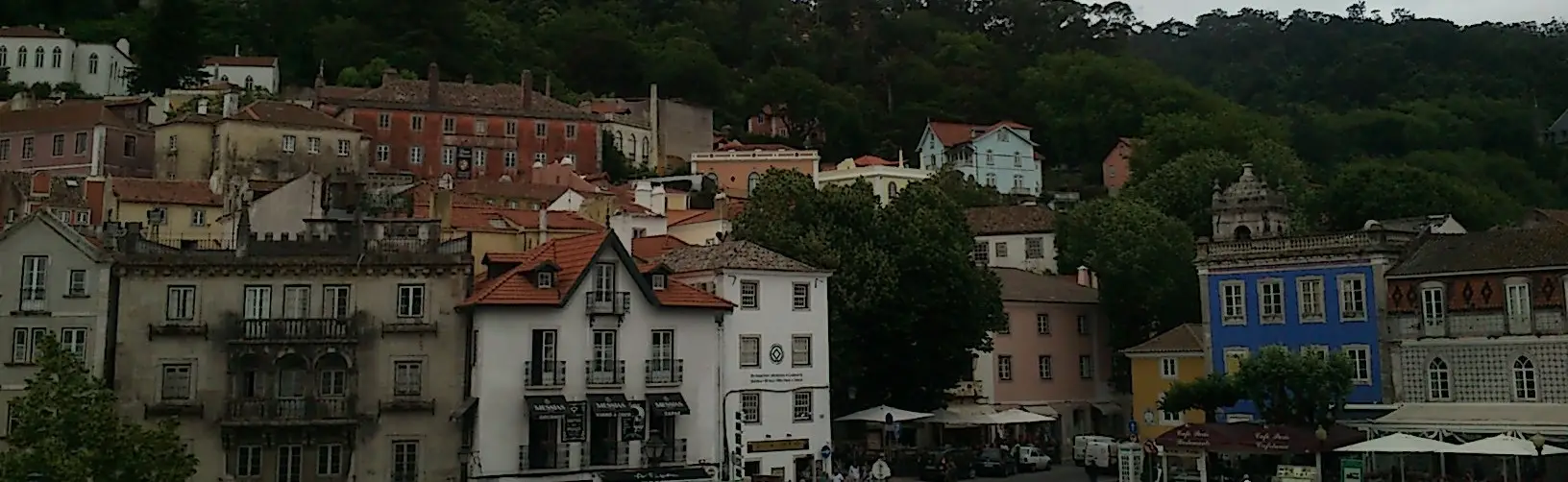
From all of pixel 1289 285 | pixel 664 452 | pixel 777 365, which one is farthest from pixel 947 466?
pixel 1289 285

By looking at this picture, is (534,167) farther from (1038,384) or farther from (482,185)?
(1038,384)

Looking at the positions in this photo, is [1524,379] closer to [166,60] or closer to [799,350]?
[799,350]

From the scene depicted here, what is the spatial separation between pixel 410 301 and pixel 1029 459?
2108 cm

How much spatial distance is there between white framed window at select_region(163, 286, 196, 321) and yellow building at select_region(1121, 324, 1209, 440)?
3212 cm

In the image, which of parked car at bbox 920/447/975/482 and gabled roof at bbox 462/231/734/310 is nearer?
gabled roof at bbox 462/231/734/310

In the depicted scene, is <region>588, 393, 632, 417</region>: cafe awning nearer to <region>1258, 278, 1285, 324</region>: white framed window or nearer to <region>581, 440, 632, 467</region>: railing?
<region>581, 440, 632, 467</region>: railing

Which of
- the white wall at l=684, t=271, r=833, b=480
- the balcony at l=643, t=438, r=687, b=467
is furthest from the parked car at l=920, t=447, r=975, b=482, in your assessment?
the balcony at l=643, t=438, r=687, b=467

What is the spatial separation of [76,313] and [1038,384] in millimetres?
35219

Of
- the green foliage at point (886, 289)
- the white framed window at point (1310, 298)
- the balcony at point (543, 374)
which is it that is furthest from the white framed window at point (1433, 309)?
the balcony at point (543, 374)

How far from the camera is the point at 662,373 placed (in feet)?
134

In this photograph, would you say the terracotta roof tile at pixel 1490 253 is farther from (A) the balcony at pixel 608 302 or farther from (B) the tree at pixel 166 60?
(B) the tree at pixel 166 60

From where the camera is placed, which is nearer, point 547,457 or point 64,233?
point 64,233

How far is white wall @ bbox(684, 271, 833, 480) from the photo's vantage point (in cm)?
4250

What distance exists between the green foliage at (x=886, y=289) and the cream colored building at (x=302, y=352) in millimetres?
13175
